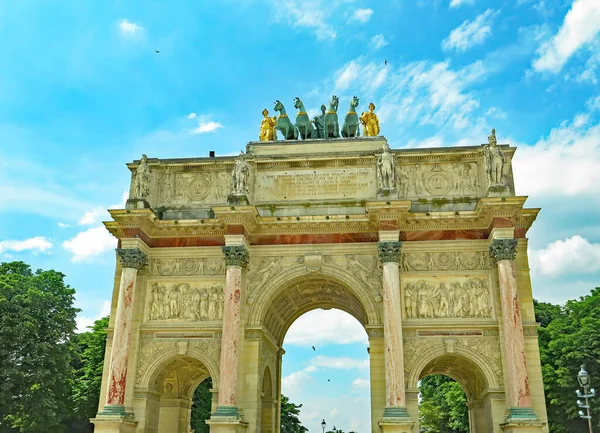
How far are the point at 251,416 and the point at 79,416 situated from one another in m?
18.5

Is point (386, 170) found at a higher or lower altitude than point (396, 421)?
higher

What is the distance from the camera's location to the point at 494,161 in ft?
81.4

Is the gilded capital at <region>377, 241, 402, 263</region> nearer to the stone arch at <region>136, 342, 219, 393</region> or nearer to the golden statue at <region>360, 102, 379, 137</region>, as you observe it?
the golden statue at <region>360, 102, 379, 137</region>

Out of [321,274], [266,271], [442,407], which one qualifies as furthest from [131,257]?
[442,407]

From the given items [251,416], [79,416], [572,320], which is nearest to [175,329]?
[251,416]

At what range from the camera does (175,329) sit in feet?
81.4

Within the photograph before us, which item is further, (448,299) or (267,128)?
(267,128)

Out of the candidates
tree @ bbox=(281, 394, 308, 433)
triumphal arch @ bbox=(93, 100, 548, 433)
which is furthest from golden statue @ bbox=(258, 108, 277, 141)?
tree @ bbox=(281, 394, 308, 433)

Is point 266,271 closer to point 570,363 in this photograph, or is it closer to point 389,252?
point 389,252

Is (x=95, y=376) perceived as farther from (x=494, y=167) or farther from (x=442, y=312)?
(x=494, y=167)

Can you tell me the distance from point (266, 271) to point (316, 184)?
436 centimetres

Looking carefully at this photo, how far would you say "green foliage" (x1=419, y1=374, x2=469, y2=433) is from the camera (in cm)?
4710

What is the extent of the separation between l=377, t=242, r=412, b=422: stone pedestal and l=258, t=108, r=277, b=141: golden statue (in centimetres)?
843

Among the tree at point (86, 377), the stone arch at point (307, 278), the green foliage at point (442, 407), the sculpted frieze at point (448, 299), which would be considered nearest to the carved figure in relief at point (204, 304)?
the stone arch at point (307, 278)
